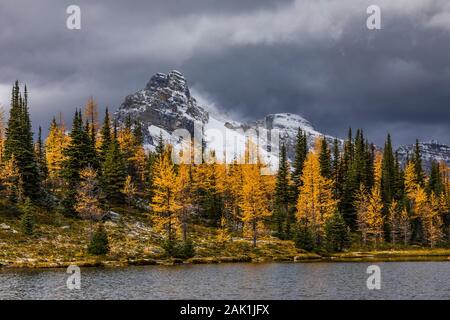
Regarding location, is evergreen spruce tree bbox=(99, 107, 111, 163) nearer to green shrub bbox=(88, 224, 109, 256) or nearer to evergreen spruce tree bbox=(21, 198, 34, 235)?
evergreen spruce tree bbox=(21, 198, 34, 235)

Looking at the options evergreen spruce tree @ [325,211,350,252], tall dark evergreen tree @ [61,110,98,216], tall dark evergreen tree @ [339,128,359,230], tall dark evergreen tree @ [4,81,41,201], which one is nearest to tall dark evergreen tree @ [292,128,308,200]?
tall dark evergreen tree @ [339,128,359,230]

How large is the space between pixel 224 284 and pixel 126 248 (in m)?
31.6

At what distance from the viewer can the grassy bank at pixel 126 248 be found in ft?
216

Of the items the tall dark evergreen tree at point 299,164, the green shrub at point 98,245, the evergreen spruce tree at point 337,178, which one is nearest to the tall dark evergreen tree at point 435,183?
the evergreen spruce tree at point 337,178

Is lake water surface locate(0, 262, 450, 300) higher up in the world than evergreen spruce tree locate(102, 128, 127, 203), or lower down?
lower down

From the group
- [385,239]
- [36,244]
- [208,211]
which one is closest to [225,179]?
[208,211]

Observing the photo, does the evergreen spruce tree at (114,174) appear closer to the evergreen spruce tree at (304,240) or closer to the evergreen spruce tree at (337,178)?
the evergreen spruce tree at (304,240)

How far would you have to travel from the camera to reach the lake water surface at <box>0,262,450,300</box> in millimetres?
37781

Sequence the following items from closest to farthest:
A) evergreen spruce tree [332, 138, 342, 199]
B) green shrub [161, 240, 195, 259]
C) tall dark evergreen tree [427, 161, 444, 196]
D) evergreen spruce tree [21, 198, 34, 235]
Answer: evergreen spruce tree [21, 198, 34, 235]
green shrub [161, 240, 195, 259]
evergreen spruce tree [332, 138, 342, 199]
tall dark evergreen tree [427, 161, 444, 196]

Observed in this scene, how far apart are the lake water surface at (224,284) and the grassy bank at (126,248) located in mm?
8084

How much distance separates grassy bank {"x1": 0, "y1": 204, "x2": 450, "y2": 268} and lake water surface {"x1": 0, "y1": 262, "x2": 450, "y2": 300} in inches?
318

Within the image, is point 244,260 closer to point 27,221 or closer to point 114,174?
point 27,221

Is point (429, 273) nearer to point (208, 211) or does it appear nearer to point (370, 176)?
point (208, 211)

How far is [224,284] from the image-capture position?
4419 centimetres
